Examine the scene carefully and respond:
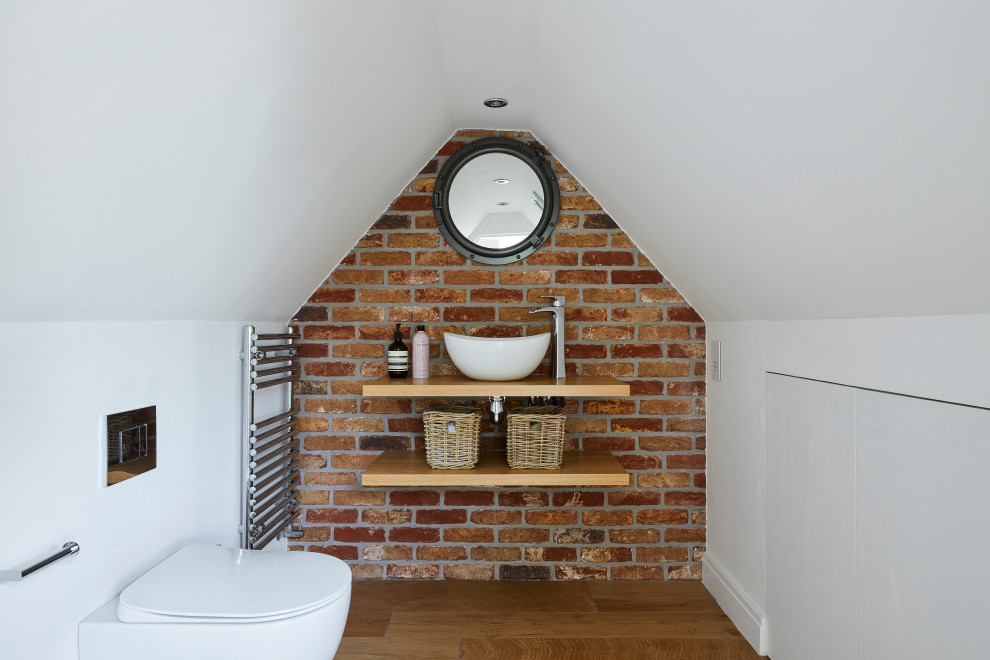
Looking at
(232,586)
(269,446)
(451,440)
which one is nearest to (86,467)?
(232,586)

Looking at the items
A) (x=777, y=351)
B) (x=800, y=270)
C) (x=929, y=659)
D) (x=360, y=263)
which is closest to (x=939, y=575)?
(x=929, y=659)

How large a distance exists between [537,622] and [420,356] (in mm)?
1172

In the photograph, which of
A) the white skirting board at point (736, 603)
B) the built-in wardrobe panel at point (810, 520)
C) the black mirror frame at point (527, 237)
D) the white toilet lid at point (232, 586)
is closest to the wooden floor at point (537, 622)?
the white skirting board at point (736, 603)

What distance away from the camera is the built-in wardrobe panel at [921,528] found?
134 centimetres

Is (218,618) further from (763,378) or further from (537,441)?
(763,378)

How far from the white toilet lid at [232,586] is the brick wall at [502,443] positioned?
114 cm

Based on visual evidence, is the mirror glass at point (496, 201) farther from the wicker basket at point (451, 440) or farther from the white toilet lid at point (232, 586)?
the white toilet lid at point (232, 586)

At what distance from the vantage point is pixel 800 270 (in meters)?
1.82

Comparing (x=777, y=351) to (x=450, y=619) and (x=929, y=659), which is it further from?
(x=450, y=619)

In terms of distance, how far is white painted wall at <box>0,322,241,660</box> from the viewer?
1382mm

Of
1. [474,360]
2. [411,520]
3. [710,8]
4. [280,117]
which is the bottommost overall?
[411,520]

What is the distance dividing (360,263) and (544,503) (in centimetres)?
138

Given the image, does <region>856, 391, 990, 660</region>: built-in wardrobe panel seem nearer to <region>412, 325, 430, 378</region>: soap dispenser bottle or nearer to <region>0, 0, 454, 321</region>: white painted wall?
<region>0, 0, 454, 321</region>: white painted wall

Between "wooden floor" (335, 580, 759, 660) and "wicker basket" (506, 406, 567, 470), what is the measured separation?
59 cm
